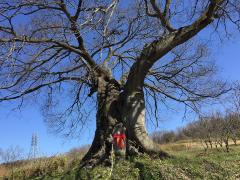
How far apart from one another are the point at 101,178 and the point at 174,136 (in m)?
51.8

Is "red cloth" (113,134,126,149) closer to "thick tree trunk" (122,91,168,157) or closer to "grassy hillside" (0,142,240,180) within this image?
"grassy hillside" (0,142,240,180)

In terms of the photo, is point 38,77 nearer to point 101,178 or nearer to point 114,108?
point 114,108

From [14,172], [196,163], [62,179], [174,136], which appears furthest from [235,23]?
[174,136]

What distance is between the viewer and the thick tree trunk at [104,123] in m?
14.1

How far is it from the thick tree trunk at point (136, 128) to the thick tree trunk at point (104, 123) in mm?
641

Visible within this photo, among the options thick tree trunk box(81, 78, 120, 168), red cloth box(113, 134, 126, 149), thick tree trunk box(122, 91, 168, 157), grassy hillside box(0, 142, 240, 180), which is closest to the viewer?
grassy hillside box(0, 142, 240, 180)

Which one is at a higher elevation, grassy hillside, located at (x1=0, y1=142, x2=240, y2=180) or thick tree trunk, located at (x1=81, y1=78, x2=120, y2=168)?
thick tree trunk, located at (x1=81, y1=78, x2=120, y2=168)

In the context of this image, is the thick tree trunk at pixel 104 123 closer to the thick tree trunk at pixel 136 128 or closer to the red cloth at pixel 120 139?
the thick tree trunk at pixel 136 128

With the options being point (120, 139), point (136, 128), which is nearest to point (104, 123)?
point (136, 128)

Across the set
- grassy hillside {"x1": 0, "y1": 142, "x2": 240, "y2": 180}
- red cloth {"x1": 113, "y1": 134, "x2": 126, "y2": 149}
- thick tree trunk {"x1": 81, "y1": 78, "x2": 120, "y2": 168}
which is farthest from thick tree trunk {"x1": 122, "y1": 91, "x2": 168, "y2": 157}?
red cloth {"x1": 113, "y1": 134, "x2": 126, "y2": 149}

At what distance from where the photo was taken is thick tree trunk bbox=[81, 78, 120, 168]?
14148 millimetres

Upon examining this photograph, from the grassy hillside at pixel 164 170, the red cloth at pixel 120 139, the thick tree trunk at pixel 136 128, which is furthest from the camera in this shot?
the thick tree trunk at pixel 136 128

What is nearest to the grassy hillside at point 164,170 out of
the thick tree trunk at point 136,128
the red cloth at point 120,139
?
the thick tree trunk at point 136,128

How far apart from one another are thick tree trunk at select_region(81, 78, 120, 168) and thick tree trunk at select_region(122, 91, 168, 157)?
64 centimetres
